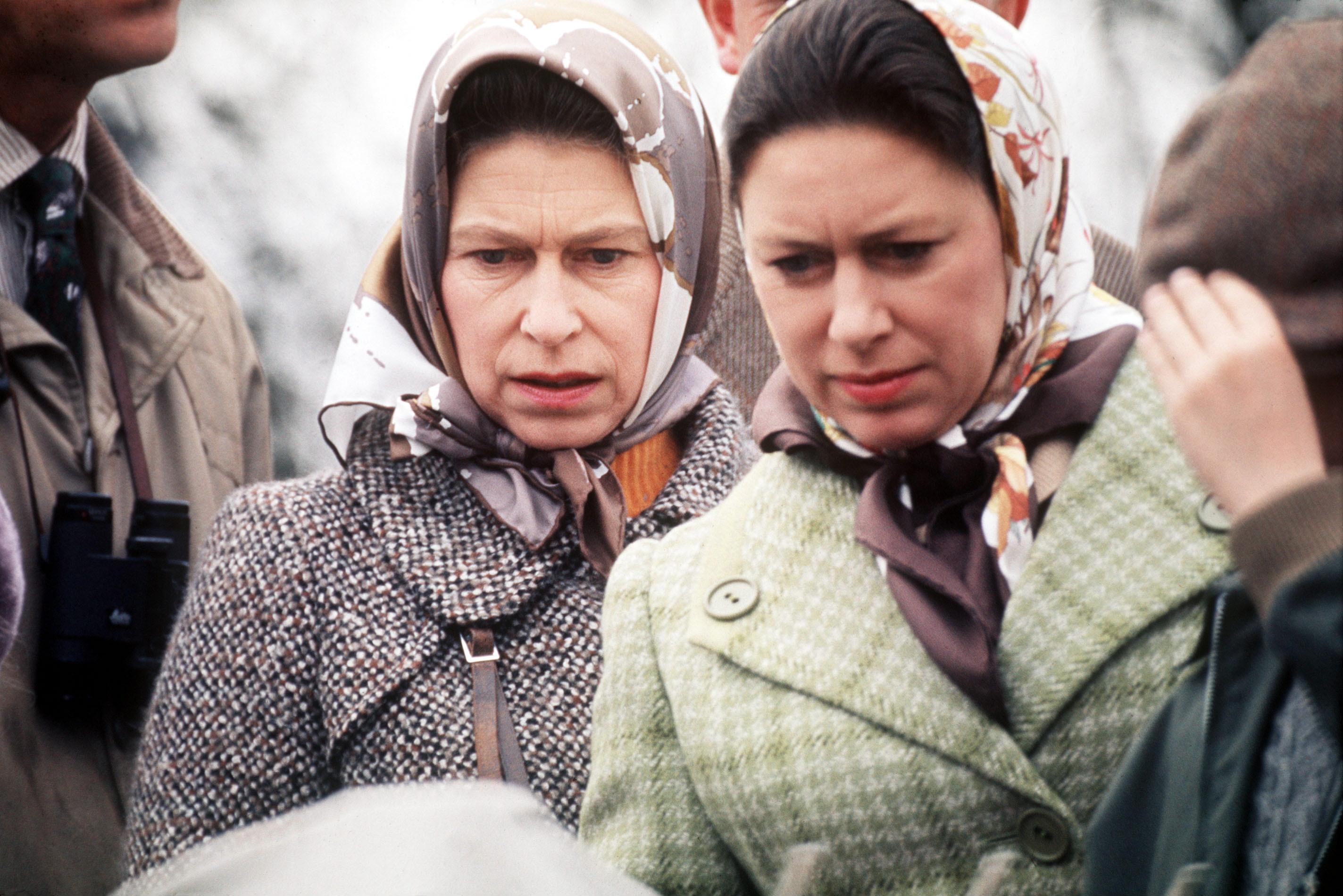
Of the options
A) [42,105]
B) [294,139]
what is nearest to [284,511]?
[294,139]

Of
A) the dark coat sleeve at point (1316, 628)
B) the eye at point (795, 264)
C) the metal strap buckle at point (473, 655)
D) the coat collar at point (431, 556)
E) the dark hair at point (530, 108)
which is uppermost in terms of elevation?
the dark hair at point (530, 108)

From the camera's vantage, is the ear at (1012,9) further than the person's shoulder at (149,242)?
No

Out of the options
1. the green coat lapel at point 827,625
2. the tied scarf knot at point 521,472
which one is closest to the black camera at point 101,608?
the tied scarf knot at point 521,472

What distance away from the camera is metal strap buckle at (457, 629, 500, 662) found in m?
1.80

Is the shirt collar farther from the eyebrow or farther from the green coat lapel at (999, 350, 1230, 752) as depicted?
the green coat lapel at (999, 350, 1230, 752)

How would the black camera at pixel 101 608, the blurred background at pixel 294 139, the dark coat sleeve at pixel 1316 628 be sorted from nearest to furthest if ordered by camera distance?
the dark coat sleeve at pixel 1316 628 < the black camera at pixel 101 608 < the blurred background at pixel 294 139

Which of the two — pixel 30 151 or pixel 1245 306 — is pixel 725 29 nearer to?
pixel 30 151

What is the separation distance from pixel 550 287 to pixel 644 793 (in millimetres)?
681

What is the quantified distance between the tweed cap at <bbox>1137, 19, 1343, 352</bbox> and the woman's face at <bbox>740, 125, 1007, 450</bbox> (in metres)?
0.25

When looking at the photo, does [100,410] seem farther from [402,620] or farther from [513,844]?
[513,844]

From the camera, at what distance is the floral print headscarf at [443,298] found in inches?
73.1

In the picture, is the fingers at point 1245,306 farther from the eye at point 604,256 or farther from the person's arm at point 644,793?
the eye at point 604,256

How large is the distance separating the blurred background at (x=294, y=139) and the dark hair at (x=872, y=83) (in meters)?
0.56

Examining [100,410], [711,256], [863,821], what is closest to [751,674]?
[863,821]
